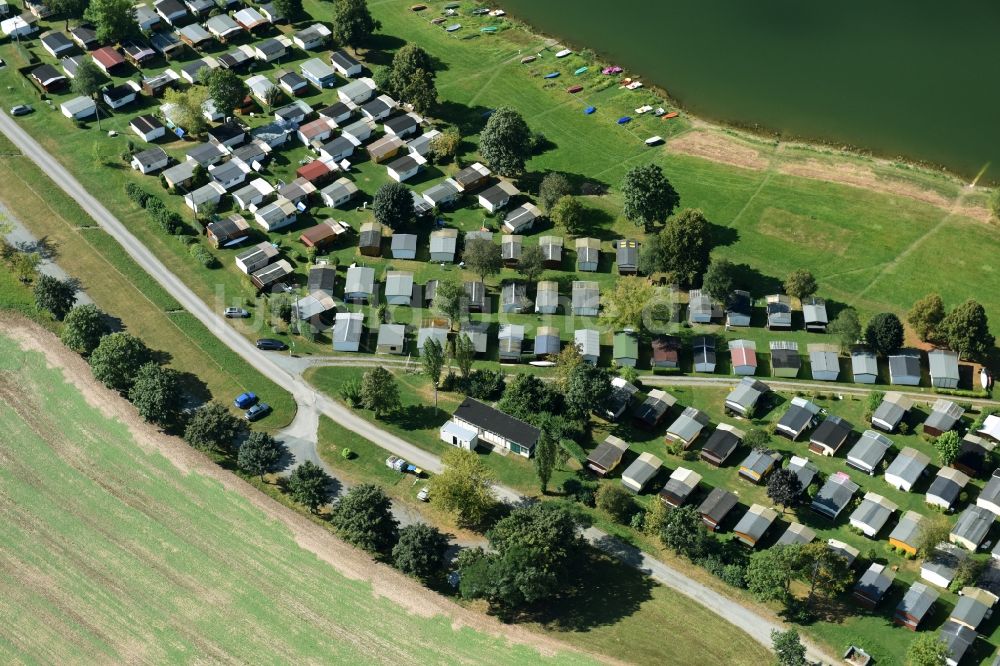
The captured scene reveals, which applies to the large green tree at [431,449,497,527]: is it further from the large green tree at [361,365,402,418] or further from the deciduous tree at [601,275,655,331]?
the deciduous tree at [601,275,655,331]

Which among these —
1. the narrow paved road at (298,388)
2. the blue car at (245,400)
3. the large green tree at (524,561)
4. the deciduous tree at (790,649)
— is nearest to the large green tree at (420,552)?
the large green tree at (524,561)

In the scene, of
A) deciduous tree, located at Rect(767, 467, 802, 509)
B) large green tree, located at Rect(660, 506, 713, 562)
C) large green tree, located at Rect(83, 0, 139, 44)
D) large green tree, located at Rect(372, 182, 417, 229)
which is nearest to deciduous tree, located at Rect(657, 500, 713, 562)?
large green tree, located at Rect(660, 506, 713, 562)

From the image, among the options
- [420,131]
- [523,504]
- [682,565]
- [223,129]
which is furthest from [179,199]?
[682,565]

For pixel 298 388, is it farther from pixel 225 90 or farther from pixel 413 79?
pixel 413 79

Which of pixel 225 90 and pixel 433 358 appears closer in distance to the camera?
pixel 433 358

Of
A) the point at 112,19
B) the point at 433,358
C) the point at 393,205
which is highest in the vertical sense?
the point at 112,19

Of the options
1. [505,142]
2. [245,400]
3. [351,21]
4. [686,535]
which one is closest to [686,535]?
[686,535]

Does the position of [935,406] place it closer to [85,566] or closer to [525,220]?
[525,220]
